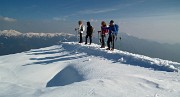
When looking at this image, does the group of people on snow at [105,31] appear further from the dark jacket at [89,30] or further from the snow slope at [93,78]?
the snow slope at [93,78]

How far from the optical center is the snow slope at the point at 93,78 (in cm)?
1044

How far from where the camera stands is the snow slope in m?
10.4

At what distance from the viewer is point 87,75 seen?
14.3 m

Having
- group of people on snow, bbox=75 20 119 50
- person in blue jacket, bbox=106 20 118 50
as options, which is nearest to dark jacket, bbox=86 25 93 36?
group of people on snow, bbox=75 20 119 50

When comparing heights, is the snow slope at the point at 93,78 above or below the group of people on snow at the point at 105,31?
below

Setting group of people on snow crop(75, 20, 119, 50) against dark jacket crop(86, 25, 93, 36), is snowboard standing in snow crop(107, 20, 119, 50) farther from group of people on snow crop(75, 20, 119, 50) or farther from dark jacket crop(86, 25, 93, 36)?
dark jacket crop(86, 25, 93, 36)

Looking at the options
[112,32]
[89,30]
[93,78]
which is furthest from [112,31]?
[93,78]

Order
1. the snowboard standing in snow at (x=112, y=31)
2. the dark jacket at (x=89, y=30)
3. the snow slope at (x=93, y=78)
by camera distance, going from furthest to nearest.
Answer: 1. the dark jacket at (x=89, y=30)
2. the snowboard standing in snow at (x=112, y=31)
3. the snow slope at (x=93, y=78)

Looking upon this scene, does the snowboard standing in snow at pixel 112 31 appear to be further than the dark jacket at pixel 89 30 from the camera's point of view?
No

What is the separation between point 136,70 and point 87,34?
1509cm

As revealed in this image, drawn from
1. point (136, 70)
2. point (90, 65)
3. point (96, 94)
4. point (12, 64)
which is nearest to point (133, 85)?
point (96, 94)

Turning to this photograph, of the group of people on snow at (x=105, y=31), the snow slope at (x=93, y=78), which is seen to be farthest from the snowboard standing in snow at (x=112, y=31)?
the snow slope at (x=93, y=78)

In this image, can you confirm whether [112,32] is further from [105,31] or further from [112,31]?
[105,31]

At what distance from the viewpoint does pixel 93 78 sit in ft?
42.9
